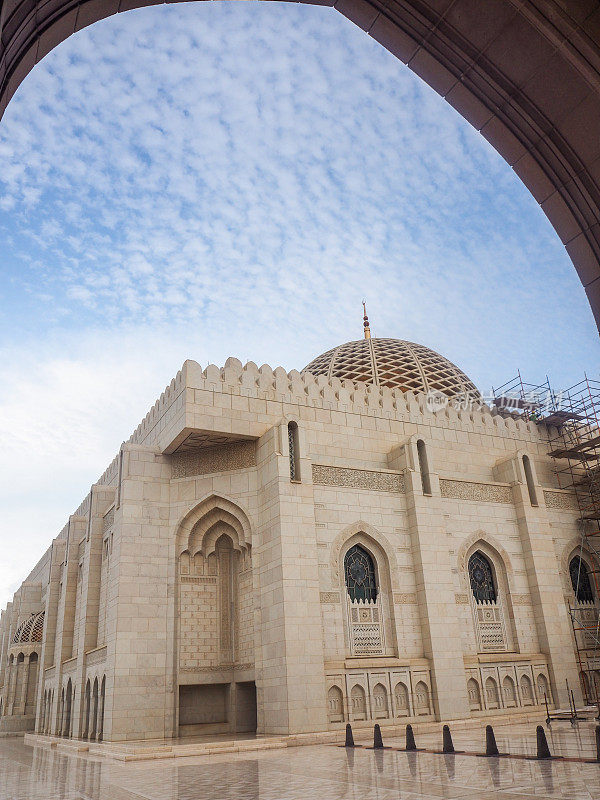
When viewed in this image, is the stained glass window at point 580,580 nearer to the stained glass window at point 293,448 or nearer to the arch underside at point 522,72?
the stained glass window at point 293,448

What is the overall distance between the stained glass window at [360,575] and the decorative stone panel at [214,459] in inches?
114

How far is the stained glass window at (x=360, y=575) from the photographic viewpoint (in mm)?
13719

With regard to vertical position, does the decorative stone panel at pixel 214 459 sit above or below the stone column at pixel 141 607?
above

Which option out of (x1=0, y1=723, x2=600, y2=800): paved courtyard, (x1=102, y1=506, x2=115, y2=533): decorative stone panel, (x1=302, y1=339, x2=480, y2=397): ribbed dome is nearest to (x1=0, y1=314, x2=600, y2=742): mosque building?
(x1=102, y1=506, x2=115, y2=533): decorative stone panel

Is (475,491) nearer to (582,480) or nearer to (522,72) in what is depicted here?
(582,480)

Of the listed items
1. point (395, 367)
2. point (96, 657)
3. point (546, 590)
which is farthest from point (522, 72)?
point (395, 367)

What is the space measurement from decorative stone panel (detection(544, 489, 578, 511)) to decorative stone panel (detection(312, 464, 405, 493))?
4.47 m

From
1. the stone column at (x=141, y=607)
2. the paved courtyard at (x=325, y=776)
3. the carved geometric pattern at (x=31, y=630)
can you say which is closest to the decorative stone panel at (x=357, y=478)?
the stone column at (x=141, y=607)

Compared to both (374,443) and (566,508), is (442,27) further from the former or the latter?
(566,508)

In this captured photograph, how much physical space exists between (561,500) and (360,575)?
6.43 metres

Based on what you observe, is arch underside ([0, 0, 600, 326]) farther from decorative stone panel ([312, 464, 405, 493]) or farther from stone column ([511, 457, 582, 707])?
stone column ([511, 457, 582, 707])

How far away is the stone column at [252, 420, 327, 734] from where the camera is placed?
11.9m

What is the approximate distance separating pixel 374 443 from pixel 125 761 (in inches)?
336

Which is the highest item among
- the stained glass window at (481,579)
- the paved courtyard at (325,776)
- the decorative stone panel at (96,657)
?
the stained glass window at (481,579)
